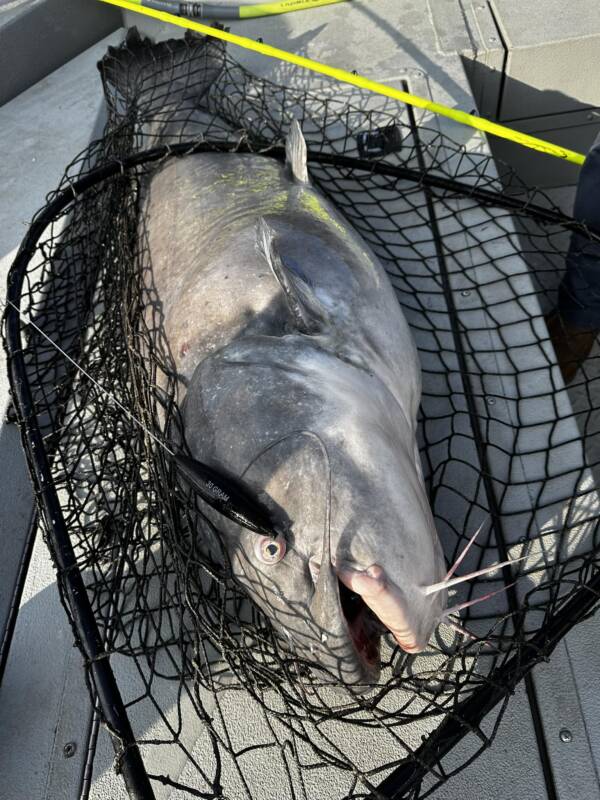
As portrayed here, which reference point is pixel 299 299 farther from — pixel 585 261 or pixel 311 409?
pixel 585 261

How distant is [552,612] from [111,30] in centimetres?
424

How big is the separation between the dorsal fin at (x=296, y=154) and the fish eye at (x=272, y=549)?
1.46 meters

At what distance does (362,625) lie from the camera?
146 centimetres

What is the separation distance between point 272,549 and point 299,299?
69cm

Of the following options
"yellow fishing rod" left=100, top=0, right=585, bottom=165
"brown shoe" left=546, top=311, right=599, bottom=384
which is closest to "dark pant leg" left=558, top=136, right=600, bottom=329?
"brown shoe" left=546, top=311, right=599, bottom=384

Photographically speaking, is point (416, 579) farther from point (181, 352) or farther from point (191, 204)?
point (191, 204)

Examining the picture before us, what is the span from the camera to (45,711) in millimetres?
1779

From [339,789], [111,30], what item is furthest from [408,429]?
[111,30]

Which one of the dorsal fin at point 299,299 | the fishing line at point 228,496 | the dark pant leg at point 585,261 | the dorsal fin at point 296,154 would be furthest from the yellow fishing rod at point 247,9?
the fishing line at point 228,496

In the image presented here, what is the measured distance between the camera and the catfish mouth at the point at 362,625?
1422 millimetres

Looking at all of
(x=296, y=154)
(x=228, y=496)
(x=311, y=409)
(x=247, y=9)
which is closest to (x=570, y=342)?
(x=296, y=154)

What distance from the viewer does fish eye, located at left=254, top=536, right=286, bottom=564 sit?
4.60ft

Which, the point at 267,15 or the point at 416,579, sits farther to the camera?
the point at 267,15

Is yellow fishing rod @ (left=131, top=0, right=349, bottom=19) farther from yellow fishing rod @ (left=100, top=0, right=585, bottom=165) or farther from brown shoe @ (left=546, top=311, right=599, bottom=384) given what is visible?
brown shoe @ (left=546, top=311, right=599, bottom=384)
